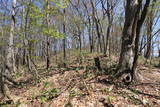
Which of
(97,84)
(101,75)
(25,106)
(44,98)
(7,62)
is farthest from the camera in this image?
(7,62)

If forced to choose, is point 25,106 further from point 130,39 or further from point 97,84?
point 130,39

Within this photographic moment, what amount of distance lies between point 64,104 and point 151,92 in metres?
3.13

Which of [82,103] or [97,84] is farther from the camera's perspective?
[97,84]

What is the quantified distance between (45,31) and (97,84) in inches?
161

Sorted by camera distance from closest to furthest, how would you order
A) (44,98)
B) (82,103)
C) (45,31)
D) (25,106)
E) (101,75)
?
(82,103) < (25,106) < (44,98) < (101,75) < (45,31)

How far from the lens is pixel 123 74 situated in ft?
15.1

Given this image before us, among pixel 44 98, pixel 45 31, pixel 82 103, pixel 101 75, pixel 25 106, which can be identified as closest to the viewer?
pixel 82 103

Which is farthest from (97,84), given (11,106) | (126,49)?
(11,106)

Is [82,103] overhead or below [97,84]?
below

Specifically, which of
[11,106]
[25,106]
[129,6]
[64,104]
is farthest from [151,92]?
[11,106]

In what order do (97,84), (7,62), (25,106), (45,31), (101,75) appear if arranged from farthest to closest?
(7,62) < (45,31) < (101,75) < (97,84) < (25,106)

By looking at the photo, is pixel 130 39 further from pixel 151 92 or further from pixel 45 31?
pixel 45 31

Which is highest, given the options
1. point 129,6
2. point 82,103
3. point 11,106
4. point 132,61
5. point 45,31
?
point 129,6

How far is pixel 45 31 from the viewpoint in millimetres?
6480
